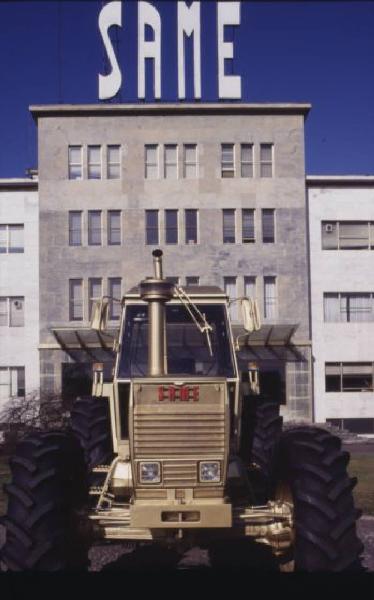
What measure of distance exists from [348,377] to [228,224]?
9.78 m

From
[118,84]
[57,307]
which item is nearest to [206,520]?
[57,307]

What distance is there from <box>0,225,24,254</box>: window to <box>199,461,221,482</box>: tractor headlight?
36439 mm

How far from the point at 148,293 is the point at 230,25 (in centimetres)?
3748

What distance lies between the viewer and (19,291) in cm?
4328

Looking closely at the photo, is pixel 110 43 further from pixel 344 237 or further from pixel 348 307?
pixel 348 307

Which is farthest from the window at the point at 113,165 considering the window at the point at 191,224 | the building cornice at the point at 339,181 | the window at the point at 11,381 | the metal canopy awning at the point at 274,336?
the window at the point at 11,381

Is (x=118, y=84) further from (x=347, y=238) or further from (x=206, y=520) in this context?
(x=206, y=520)

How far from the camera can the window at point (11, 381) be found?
1708 inches

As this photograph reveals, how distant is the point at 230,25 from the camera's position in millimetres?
43750

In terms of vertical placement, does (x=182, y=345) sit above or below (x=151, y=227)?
below

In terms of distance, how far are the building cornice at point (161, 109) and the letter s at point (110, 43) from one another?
41.7 inches

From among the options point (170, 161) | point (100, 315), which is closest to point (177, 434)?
point (100, 315)

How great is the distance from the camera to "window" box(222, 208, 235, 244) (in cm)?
4281

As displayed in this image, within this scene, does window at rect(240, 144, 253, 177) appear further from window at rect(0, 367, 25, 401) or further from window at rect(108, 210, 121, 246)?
window at rect(0, 367, 25, 401)
